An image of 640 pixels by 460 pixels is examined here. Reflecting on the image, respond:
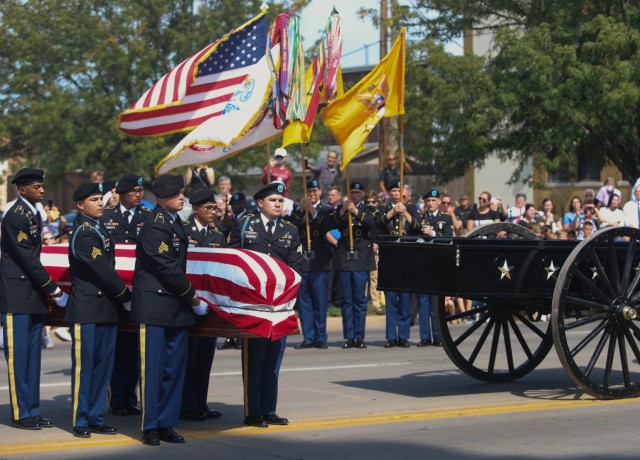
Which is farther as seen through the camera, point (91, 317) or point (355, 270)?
point (355, 270)

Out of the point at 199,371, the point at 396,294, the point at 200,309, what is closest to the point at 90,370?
the point at 200,309

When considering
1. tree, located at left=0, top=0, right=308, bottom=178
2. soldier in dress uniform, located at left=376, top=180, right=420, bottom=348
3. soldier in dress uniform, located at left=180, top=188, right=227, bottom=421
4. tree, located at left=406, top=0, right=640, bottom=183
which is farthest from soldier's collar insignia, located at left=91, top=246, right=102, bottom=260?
tree, located at left=0, top=0, right=308, bottom=178

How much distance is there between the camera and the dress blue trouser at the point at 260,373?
8.48 metres

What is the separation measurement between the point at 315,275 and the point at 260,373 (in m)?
6.09

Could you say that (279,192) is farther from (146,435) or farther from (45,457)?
(45,457)

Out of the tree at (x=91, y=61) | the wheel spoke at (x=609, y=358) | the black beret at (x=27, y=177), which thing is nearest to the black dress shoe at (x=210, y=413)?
the black beret at (x=27, y=177)

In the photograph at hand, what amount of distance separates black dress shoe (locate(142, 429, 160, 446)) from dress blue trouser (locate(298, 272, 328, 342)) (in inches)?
259

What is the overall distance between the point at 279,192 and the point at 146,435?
2.25 metres

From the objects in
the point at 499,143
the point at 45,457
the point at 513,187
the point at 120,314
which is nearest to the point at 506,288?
the point at 120,314

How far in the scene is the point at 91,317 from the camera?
811cm

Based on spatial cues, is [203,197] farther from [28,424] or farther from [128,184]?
[28,424]

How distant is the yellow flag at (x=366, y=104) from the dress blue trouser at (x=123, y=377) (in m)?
4.49

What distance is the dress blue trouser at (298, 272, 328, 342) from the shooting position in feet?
47.4

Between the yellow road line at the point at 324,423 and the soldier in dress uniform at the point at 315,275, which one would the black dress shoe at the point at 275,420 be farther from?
the soldier in dress uniform at the point at 315,275
